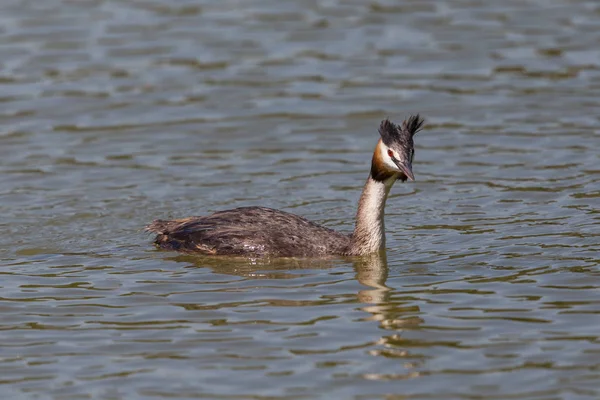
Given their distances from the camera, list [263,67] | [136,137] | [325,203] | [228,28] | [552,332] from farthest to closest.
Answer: [228,28] < [263,67] < [136,137] < [325,203] < [552,332]

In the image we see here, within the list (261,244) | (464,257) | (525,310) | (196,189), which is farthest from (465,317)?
(196,189)

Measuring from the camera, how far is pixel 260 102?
64.6 ft

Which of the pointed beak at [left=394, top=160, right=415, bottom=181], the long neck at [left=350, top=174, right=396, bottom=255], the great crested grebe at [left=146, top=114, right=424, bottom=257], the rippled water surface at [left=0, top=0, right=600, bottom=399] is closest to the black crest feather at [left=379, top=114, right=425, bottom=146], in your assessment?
the pointed beak at [left=394, top=160, right=415, bottom=181]

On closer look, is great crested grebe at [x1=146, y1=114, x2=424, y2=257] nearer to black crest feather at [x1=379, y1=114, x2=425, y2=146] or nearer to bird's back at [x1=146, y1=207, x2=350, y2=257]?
bird's back at [x1=146, y1=207, x2=350, y2=257]

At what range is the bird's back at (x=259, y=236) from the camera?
46.3 feet

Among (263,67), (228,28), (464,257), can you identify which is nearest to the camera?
(464,257)

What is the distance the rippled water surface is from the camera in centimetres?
1090

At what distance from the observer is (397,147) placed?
43.5 feet

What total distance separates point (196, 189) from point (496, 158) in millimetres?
4035

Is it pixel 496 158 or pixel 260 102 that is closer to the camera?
pixel 496 158

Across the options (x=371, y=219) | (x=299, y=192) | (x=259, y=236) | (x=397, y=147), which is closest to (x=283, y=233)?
(x=259, y=236)

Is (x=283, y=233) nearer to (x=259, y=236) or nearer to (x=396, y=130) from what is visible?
(x=259, y=236)

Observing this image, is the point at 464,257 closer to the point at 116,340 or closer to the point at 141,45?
the point at 116,340

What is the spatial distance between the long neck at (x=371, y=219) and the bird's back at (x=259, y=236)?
0.18 meters
